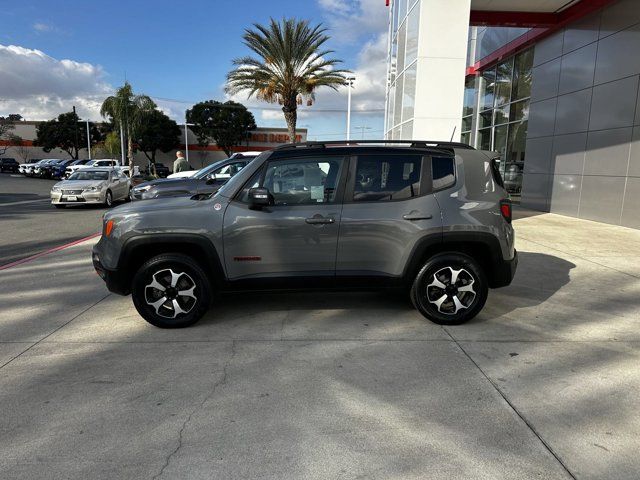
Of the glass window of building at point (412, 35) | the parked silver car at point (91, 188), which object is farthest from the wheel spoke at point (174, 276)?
the parked silver car at point (91, 188)

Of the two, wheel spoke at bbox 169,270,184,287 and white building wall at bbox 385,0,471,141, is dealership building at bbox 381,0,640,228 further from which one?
wheel spoke at bbox 169,270,184,287

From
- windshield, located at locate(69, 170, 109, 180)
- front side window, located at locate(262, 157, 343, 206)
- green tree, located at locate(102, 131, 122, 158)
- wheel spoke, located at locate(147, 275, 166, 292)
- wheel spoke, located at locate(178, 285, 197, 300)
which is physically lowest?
wheel spoke, located at locate(178, 285, 197, 300)

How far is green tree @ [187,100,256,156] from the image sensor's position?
58.3m

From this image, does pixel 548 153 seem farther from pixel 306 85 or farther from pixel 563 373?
pixel 563 373

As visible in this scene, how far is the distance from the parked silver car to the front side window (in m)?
13.6

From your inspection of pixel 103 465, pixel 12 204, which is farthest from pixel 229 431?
pixel 12 204

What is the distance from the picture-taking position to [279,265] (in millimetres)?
4504

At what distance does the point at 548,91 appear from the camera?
15844 mm

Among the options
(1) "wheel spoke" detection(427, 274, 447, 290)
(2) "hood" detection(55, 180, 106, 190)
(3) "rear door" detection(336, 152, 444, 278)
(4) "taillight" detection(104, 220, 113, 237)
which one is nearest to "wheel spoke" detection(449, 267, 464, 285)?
(1) "wheel spoke" detection(427, 274, 447, 290)

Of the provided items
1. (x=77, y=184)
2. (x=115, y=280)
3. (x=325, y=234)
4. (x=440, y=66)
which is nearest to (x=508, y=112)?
(x=440, y=66)

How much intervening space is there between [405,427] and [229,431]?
3.72 feet

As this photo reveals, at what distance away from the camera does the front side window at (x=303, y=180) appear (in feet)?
14.8

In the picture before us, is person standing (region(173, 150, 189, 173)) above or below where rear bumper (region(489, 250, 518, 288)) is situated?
above

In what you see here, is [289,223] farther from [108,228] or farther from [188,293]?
[108,228]
